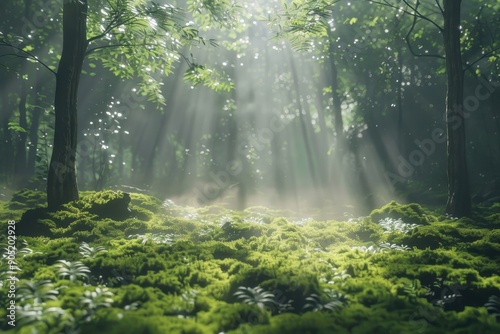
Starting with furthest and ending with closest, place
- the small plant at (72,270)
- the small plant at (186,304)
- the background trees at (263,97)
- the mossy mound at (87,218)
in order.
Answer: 1. the background trees at (263,97)
2. the mossy mound at (87,218)
3. the small plant at (72,270)
4. the small plant at (186,304)

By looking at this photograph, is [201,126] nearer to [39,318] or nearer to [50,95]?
[50,95]

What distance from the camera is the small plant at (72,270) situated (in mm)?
4410

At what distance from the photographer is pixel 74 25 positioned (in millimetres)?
8305

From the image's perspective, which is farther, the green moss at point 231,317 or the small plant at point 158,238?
the small plant at point 158,238

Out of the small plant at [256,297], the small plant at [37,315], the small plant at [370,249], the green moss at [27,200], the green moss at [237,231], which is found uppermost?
the green moss at [27,200]

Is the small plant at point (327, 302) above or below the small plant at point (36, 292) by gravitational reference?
below

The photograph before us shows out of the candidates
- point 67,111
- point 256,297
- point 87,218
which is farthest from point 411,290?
point 67,111

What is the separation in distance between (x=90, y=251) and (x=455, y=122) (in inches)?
354

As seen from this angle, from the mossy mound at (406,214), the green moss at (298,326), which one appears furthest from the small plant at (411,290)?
the mossy mound at (406,214)

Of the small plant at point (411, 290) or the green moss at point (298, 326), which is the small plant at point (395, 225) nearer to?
the small plant at point (411, 290)

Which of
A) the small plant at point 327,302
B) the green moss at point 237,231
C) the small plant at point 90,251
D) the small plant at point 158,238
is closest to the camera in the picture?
the small plant at point 327,302

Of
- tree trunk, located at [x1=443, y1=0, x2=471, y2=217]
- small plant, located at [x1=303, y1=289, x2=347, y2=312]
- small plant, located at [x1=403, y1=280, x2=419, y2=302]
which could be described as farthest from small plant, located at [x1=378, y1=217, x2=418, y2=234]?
small plant, located at [x1=303, y1=289, x2=347, y2=312]

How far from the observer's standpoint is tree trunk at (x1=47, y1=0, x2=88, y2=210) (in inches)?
317

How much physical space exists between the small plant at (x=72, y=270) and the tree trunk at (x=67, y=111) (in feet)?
12.1
